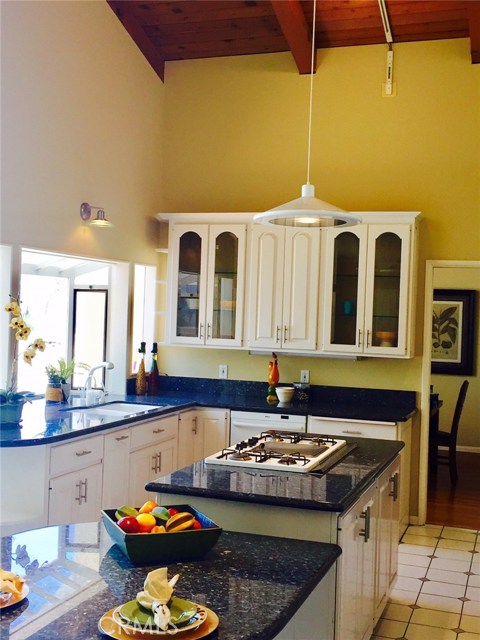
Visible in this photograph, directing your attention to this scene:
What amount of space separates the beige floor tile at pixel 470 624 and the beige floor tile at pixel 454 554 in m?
0.93

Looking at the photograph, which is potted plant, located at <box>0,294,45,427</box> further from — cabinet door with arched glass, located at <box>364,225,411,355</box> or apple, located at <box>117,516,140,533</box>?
cabinet door with arched glass, located at <box>364,225,411,355</box>

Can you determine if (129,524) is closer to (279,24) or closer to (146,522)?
(146,522)

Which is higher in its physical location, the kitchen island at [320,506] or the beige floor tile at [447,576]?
the kitchen island at [320,506]

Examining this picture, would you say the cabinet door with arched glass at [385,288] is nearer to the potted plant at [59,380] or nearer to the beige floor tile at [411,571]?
the beige floor tile at [411,571]

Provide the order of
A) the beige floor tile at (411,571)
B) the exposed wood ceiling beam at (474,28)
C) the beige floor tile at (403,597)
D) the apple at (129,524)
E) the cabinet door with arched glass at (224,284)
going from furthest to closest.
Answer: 1. the cabinet door with arched glass at (224,284)
2. the exposed wood ceiling beam at (474,28)
3. the beige floor tile at (411,571)
4. the beige floor tile at (403,597)
5. the apple at (129,524)

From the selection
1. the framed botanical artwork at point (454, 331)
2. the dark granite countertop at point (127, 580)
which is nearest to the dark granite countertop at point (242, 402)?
the dark granite countertop at point (127, 580)

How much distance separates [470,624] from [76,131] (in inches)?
148

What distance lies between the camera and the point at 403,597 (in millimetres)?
4176

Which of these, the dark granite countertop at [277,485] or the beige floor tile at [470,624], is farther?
the beige floor tile at [470,624]

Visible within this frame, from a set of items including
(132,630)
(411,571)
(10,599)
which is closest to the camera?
(132,630)

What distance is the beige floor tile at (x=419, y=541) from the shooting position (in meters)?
5.11

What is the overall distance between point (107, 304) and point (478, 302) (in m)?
4.76

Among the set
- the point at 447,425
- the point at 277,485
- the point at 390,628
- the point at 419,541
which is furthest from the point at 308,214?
Result: the point at 447,425

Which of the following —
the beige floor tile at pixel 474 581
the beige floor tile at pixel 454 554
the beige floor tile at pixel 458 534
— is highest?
the beige floor tile at pixel 458 534
